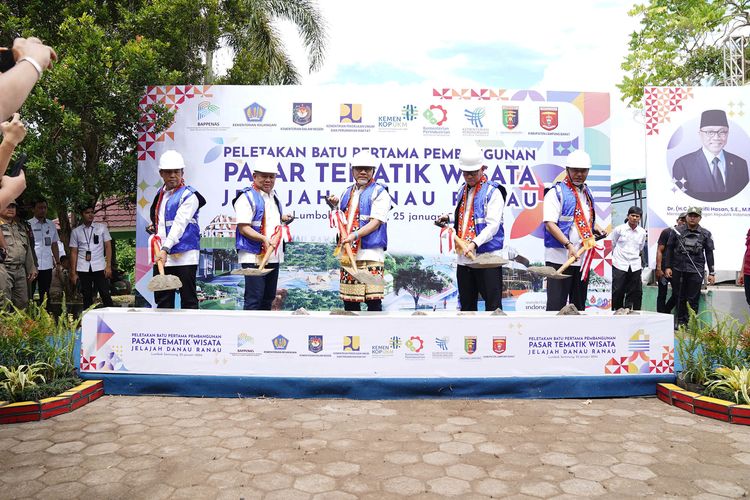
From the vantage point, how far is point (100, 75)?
576 cm

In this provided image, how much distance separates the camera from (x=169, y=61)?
22.7ft

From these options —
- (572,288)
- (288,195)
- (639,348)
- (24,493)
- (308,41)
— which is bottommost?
(24,493)

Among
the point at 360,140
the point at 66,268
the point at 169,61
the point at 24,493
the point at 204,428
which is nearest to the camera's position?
the point at 24,493

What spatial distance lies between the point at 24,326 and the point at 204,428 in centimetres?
154

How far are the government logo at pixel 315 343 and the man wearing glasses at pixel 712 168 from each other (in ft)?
15.5

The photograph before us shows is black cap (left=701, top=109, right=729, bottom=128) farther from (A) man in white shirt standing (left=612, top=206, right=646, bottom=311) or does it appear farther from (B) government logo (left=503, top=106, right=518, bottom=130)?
(B) government logo (left=503, top=106, right=518, bottom=130)

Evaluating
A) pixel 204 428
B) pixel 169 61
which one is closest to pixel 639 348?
pixel 204 428

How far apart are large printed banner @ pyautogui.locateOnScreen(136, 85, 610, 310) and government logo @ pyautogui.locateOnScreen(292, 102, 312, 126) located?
0.03 ft

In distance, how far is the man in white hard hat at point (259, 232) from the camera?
4.47m

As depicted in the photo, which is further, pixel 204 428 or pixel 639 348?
pixel 639 348

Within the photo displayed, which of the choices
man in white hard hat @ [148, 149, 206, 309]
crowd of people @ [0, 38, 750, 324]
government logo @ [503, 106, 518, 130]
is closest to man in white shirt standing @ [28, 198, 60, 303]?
crowd of people @ [0, 38, 750, 324]

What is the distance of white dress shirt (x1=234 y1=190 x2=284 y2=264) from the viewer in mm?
4457

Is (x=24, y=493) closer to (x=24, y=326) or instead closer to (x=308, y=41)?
(x=24, y=326)

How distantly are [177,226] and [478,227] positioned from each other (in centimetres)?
221
